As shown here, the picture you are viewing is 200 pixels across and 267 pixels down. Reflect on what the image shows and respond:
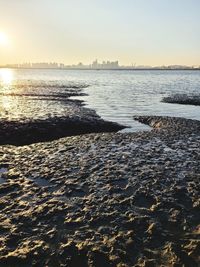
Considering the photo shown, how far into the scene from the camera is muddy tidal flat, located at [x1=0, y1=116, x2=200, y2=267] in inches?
345

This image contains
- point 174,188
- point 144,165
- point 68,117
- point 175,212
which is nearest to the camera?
point 175,212

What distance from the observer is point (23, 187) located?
13.3 metres

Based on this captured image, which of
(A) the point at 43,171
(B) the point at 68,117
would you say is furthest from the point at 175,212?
(B) the point at 68,117

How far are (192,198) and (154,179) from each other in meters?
2.18

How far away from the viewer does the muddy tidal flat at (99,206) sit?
8766 mm

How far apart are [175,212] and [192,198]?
155cm

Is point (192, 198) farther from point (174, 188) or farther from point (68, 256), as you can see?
point (68, 256)

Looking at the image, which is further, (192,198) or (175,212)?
(192,198)

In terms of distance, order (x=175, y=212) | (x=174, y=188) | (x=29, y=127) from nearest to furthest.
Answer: (x=175, y=212) < (x=174, y=188) < (x=29, y=127)

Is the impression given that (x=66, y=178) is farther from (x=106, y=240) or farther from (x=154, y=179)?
(x=106, y=240)

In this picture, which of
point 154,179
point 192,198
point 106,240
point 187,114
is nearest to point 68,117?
point 187,114

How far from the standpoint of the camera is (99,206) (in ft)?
37.9

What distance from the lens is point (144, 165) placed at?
644 inches

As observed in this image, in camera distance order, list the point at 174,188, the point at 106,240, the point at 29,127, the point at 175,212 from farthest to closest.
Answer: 1. the point at 29,127
2. the point at 174,188
3. the point at 175,212
4. the point at 106,240
